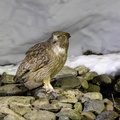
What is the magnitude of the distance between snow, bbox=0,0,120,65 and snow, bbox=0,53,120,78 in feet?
0.53

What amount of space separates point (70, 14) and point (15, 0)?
4.07 ft

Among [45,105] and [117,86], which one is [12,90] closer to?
[45,105]

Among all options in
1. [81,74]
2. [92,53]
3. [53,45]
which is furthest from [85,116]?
[92,53]

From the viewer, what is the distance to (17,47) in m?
7.13

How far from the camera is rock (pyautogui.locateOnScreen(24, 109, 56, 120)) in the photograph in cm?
411

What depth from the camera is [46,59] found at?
4629 millimetres


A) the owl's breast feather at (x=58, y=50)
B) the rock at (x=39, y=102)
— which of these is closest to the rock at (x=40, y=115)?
the rock at (x=39, y=102)

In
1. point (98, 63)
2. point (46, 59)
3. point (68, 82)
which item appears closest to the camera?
point (46, 59)

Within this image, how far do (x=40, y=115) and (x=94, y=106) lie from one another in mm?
813

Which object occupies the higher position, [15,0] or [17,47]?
[15,0]

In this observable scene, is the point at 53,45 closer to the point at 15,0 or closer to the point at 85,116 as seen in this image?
the point at 85,116

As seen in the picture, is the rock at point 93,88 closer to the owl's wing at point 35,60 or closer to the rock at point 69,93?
the rock at point 69,93

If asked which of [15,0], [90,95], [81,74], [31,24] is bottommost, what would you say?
[90,95]

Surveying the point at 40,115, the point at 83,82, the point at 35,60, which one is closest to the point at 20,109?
the point at 40,115
